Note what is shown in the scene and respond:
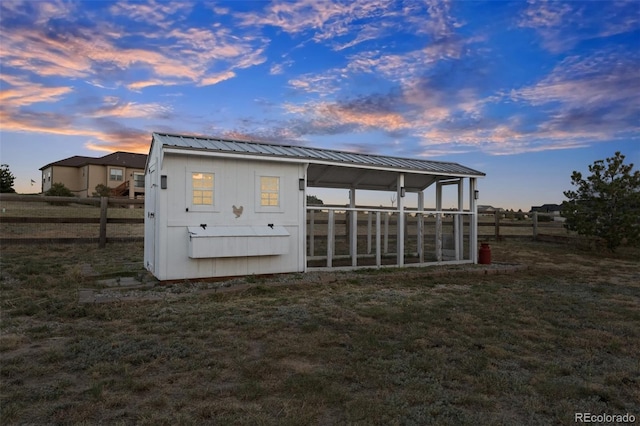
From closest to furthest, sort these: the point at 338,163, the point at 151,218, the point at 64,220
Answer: the point at 151,218 → the point at 338,163 → the point at 64,220

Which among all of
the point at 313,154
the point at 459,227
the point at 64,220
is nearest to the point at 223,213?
the point at 313,154

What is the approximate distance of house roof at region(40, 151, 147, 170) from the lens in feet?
118

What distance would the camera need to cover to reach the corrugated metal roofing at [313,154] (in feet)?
24.7

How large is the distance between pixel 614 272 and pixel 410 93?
815cm

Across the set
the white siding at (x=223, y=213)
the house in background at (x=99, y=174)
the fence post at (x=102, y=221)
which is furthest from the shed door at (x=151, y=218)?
the house in background at (x=99, y=174)

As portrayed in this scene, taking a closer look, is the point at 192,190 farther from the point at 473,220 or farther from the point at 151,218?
the point at 473,220

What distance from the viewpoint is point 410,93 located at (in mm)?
13211

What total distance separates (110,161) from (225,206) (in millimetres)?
34557

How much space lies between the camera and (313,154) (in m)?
8.84

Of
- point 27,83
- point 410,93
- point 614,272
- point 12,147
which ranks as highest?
point 410,93

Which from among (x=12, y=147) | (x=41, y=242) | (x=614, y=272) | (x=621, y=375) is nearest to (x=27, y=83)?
(x=12, y=147)

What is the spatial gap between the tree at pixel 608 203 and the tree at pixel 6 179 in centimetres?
3965

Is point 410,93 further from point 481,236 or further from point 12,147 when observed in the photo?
point 12,147

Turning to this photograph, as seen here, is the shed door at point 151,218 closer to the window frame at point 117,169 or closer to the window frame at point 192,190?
the window frame at point 192,190
